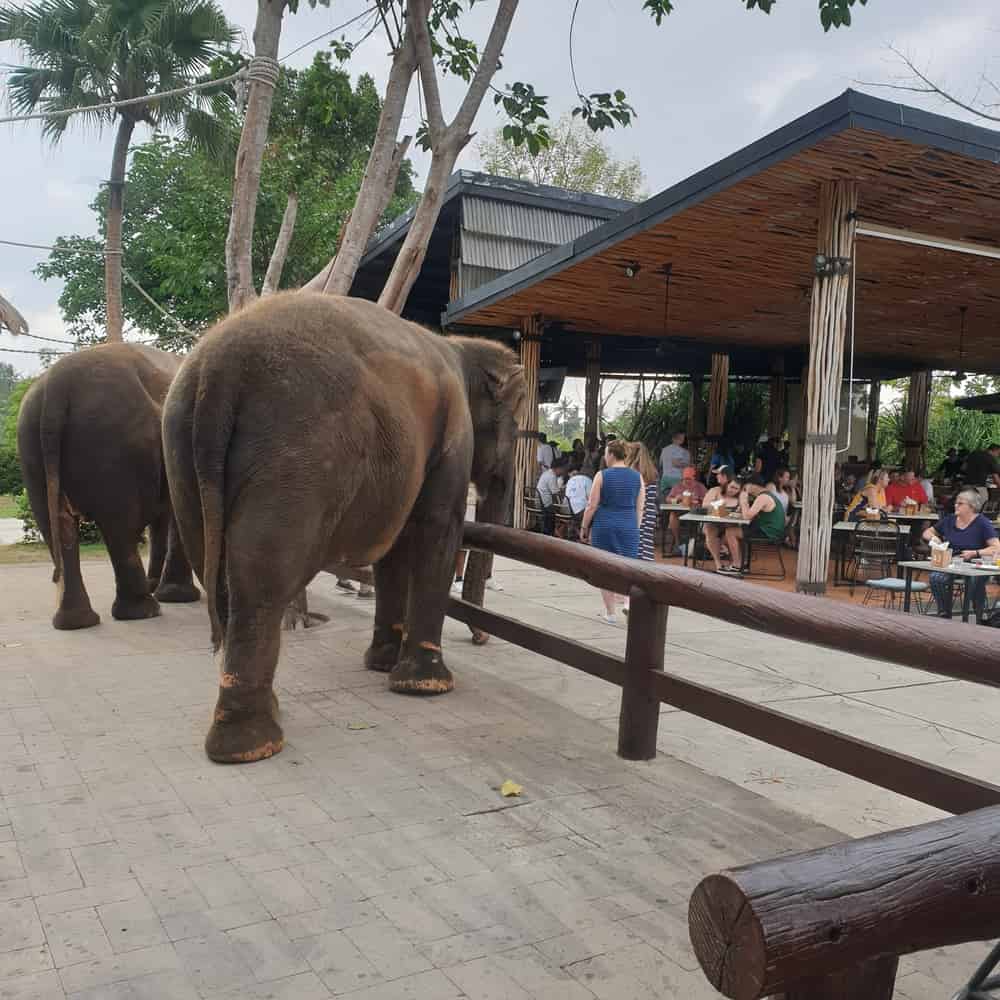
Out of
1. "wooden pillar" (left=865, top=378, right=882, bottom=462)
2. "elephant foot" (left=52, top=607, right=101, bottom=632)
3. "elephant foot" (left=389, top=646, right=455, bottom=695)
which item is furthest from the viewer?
"wooden pillar" (left=865, top=378, right=882, bottom=462)

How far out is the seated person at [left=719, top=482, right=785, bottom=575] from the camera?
1016 cm

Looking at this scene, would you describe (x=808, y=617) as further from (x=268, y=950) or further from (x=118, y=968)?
(x=118, y=968)

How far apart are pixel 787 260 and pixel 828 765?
8.71 m

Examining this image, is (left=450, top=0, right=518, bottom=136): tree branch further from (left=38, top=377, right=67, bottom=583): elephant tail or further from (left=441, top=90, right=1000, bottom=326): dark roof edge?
(left=38, top=377, right=67, bottom=583): elephant tail

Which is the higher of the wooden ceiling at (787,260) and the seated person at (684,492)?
the wooden ceiling at (787,260)

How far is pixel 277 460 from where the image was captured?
367cm

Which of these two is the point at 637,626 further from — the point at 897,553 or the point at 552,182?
the point at 552,182

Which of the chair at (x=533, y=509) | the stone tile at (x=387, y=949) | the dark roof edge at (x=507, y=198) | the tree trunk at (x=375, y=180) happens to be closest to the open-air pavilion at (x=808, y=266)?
the chair at (x=533, y=509)

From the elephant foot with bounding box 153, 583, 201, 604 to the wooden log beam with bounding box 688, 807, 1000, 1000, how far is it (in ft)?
21.1

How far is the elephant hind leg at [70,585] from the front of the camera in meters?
6.02

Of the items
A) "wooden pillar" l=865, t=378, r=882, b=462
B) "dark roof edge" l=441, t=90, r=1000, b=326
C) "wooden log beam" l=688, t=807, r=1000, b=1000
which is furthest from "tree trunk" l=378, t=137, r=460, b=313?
"wooden pillar" l=865, t=378, r=882, b=462

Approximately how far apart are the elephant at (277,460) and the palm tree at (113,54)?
11312mm

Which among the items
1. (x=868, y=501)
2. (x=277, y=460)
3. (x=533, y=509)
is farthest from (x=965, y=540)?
(x=277, y=460)

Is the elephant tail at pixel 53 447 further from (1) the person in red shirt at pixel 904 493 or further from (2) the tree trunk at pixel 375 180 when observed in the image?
(1) the person in red shirt at pixel 904 493
